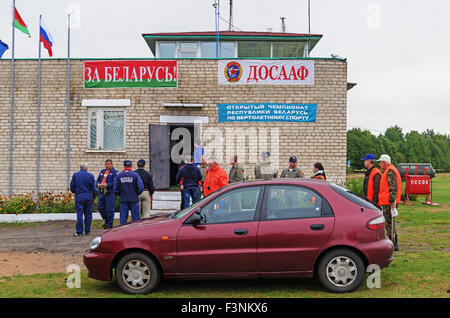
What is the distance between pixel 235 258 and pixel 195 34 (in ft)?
53.2

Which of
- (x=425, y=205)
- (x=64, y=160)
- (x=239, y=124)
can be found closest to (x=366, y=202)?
(x=239, y=124)

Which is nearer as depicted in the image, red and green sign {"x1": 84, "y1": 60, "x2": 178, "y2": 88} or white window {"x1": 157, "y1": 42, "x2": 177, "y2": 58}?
red and green sign {"x1": 84, "y1": 60, "x2": 178, "y2": 88}

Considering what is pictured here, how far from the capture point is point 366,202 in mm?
6094

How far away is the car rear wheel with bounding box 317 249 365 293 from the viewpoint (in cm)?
570

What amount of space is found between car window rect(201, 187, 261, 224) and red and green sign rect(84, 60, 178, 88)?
9564mm

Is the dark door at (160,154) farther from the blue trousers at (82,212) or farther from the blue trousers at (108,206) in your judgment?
the blue trousers at (82,212)

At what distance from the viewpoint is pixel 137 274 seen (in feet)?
19.1

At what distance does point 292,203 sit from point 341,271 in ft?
3.49

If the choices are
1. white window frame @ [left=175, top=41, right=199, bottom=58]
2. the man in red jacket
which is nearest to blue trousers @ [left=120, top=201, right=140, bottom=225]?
the man in red jacket

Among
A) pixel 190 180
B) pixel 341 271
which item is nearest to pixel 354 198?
pixel 341 271

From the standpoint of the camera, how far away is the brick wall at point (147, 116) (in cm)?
1477

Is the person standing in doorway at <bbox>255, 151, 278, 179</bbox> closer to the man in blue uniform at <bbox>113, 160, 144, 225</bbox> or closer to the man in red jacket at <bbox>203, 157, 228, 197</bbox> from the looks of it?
the man in red jacket at <bbox>203, 157, 228, 197</bbox>

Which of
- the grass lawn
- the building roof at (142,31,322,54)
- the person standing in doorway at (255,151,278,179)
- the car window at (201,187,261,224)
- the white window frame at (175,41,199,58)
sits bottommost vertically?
the grass lawn
